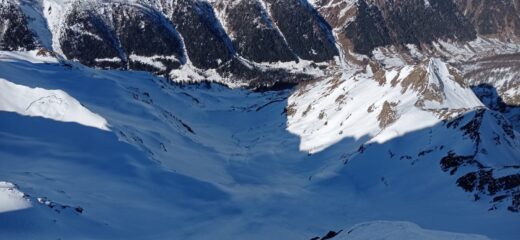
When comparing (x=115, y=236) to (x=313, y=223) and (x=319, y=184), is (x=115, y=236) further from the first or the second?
(x=319, y=184)

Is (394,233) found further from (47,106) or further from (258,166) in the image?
(47,106)

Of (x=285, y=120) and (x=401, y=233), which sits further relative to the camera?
(x=285, y=120)

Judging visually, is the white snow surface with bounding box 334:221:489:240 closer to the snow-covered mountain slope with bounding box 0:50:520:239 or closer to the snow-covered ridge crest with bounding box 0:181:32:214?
the snow-covered mountain slope with bounding box 0:50:520:239

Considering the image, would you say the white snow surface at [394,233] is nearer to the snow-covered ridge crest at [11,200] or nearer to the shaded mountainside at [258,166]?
the shaded mountainside at [258,166]

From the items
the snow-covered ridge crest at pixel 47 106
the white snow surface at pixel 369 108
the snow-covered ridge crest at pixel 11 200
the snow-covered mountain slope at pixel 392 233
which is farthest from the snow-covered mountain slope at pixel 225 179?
the snow-covered mountain slope at pixel 392 233

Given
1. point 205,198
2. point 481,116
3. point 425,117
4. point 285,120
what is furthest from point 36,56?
point 481,116

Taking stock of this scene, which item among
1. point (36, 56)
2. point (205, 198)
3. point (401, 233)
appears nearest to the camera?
point (401, 233)

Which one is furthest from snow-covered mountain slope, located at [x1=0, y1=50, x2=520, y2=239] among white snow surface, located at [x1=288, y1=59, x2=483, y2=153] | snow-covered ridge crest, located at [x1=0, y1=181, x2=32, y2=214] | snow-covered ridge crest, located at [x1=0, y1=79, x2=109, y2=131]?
snow-covered ridge crest, located at [x1=0, y1=79, x2=109, y2=131]

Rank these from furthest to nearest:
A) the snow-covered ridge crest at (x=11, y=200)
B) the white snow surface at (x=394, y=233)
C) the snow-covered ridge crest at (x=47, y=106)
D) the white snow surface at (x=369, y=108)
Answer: the white snow surface at (x=369, y=108), the snow-covered ridge crest at (x=47, y=106), the snow-covered ridge crest at (x=11, y=200), the white snow surface at (x=394, y=233)
